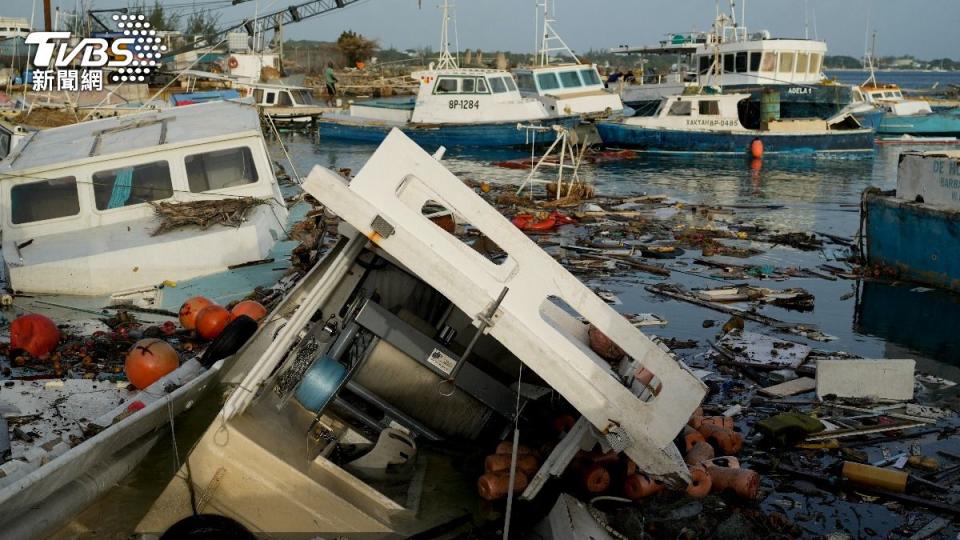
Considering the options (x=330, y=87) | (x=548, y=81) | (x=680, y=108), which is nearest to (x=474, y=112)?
(x=548, y=81)

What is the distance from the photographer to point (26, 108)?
93.7 feet

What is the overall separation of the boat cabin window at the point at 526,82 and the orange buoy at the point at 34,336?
2873cm

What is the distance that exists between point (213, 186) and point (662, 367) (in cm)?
773

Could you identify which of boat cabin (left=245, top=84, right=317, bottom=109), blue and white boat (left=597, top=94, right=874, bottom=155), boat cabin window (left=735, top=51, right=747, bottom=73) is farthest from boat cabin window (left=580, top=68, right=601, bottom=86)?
boat cabin (left=245, top=84, right=317, bottom=109)

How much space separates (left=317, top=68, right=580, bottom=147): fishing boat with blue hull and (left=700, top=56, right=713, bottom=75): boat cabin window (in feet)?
28.1

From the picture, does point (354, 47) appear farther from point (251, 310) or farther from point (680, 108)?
point (251, 310)

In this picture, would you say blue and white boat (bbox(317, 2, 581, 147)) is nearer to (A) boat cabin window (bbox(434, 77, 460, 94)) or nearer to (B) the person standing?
(A) boat cabin window (bbox(434, 77, 460, 94))

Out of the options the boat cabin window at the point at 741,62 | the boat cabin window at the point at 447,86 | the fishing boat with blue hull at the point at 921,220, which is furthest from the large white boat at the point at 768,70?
the fishing boat with blue hull at the point at 921,220

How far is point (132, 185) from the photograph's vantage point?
10953 millimetres

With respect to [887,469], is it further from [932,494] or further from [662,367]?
[662,367]

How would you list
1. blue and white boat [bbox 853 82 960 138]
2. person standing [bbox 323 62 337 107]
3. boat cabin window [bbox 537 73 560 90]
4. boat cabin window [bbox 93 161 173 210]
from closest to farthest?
boat cabin window [bbox 93 161 173 210], boat cabin window [bbox 537 73 560 90], blue and white boat [bbox 853 82 960 138], person standing [bbox 323 62 337 107]

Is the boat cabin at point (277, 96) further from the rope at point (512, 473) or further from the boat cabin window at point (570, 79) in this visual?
the rope at point (512, 473)

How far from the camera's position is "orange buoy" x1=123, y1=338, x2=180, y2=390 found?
7.85 metres

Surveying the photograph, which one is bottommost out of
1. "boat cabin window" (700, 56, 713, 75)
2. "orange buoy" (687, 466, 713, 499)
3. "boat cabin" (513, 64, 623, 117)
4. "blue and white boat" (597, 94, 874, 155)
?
"orange buoy" (687, 466, 713, 499)
